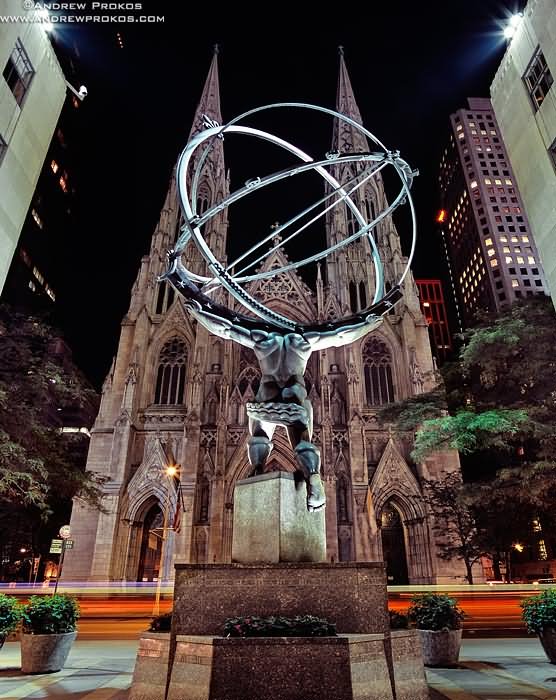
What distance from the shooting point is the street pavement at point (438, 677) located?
215 inches

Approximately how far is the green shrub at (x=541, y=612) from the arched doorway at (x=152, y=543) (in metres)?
24.0

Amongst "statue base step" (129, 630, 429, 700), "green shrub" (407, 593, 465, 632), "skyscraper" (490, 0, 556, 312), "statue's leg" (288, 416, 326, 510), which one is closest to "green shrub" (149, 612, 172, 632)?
"statue base step" (129, 630, 429, 700)

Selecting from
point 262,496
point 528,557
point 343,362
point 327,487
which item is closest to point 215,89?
point 343,362

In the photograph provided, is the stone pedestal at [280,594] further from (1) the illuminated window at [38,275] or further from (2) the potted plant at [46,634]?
(1) the illuminated window at [38,275]

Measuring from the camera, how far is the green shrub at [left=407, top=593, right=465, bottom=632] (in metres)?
7.55

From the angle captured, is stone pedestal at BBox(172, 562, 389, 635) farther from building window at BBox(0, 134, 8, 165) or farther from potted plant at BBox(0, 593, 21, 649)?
building window at BBox(0, 134, 8, 165)

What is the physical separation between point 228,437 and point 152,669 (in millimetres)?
24130

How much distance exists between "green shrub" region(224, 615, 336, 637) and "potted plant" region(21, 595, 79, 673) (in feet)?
13.7

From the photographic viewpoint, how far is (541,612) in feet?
23.3

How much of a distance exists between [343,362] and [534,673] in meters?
24.6

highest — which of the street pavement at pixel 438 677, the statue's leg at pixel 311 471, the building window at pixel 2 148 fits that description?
the building window at pixel 2 148

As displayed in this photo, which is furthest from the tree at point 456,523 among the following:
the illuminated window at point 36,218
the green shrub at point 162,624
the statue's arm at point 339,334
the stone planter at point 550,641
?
the illuminated window at point 36,218

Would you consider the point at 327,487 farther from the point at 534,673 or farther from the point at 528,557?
the point at 528,557

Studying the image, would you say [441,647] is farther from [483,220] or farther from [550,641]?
[483,220]
